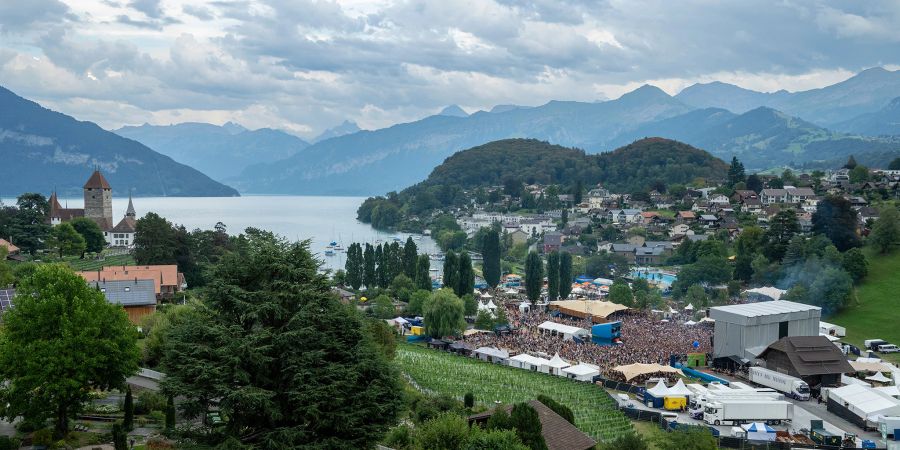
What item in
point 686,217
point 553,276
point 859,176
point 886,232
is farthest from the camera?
point 859,176

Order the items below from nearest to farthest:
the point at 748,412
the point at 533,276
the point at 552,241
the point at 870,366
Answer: the point at 748,412 < the point at 870,366 < the point at 533,276 < the point at 552,241

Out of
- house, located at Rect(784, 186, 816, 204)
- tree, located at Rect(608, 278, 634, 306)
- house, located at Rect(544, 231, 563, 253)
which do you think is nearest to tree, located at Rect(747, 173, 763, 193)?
house, located at Rect(784, 186, 816, 204)

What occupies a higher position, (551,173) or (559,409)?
(551,173)

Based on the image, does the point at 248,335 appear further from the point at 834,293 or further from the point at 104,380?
the point at 834,293

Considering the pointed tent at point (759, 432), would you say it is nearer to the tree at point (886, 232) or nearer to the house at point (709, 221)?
the tree at point (886, 232)

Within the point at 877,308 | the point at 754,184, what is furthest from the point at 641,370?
the point at 754,184

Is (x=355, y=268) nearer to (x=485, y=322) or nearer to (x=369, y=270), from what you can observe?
(x=369, y=270)

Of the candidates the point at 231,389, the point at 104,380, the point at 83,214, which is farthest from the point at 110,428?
the point at 83,214
